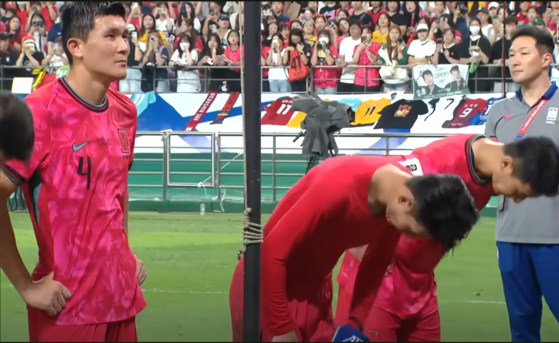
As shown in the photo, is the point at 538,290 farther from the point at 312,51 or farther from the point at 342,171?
the point at 312,51

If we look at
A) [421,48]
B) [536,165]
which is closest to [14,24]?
[421,48]

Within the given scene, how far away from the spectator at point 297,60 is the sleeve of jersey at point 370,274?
1331 centimetres

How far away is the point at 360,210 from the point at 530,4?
1557 cm

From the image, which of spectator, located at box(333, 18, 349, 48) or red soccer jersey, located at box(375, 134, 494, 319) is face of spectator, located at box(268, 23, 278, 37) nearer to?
spectator, located at box(333, 18, 349, 48)

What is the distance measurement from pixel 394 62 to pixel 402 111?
4.80 feet

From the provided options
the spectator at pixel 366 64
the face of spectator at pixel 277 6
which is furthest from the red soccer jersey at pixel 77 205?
the face of spectator at pixel 277 6

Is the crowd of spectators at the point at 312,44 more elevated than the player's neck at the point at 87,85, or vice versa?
the crowd of spectators at the point at 312,44

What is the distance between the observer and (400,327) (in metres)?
4.62

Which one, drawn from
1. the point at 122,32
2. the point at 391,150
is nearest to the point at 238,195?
the point at 391,150

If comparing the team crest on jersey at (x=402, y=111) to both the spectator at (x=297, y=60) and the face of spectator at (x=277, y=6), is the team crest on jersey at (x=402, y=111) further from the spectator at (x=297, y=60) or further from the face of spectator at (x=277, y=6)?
the face of spectator at (x=277, y=6)

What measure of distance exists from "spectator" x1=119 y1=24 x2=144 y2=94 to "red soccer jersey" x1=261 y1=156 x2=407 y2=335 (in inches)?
574

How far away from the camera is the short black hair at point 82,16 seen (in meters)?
3.83

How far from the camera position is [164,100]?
17688 mm

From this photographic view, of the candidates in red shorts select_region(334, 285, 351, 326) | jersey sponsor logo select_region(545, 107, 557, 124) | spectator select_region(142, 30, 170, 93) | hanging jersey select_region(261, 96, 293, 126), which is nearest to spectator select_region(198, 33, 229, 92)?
spectator select_region(142, 30, 170, 93)
